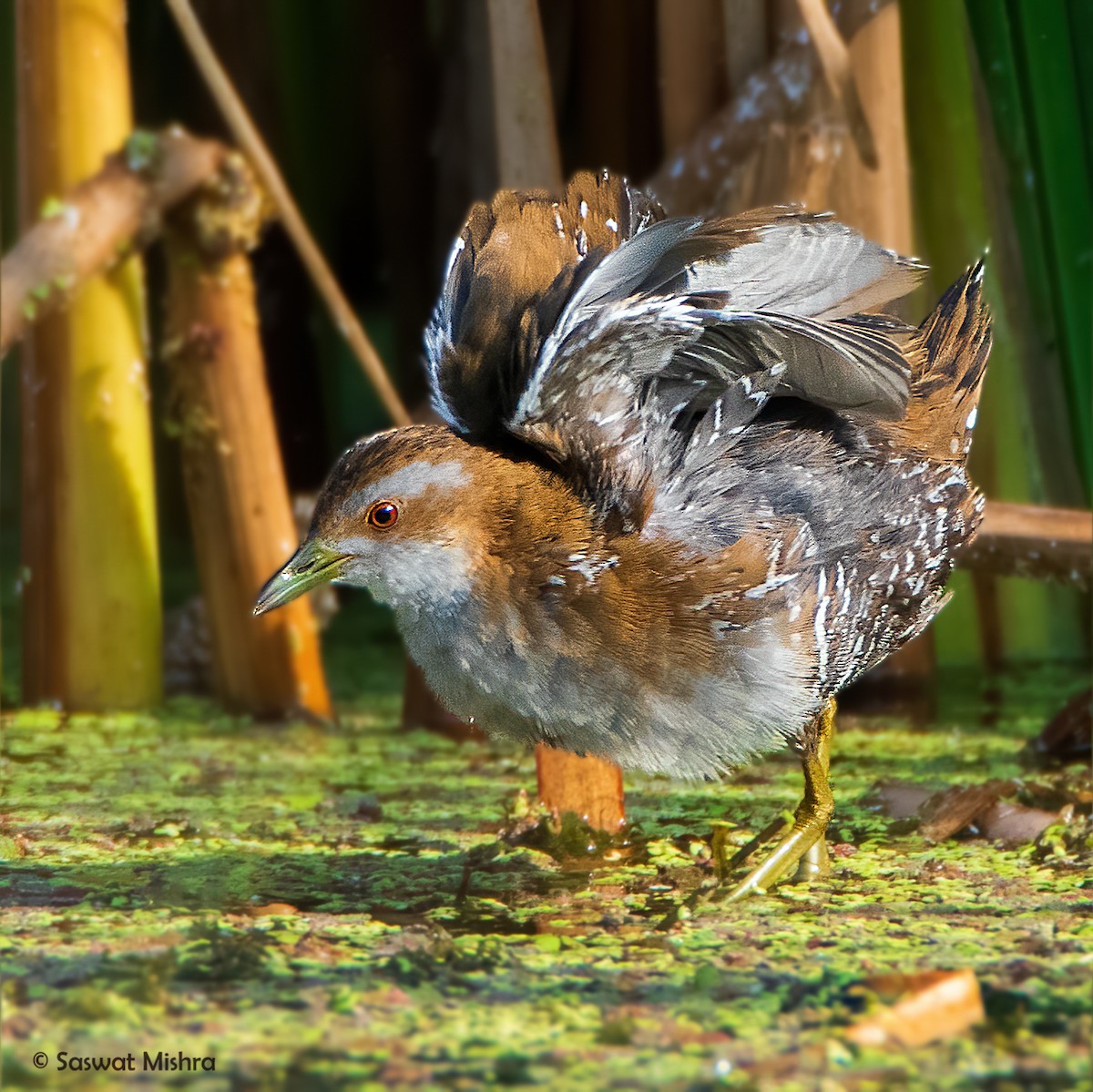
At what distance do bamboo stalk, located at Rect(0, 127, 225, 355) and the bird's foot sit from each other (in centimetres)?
170

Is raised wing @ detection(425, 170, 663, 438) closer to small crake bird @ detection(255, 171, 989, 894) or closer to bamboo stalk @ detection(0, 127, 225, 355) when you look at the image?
small crake bird @ detection(255, 171, 989, 894)

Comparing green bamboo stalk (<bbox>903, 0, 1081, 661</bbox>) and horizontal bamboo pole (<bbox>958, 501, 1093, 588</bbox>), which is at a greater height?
green bamboo stalk (<bbox>903, 0, 1081, 661</bbox>)

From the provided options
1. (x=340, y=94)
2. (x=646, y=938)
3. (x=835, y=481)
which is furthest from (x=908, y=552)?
(x=340, y=94)

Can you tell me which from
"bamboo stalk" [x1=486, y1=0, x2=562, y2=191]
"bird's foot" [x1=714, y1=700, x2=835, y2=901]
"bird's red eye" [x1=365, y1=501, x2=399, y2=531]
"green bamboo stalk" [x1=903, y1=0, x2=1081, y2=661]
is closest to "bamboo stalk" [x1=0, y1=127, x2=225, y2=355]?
"bamboo stalk" [x1=486, y1=0, x2=562, y2=191]

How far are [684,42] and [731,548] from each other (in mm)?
1701

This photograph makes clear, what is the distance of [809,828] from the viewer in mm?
2436

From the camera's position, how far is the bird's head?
2.19 m

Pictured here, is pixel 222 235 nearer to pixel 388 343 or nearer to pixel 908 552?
pixel 388 343

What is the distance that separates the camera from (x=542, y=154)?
11.0 ft

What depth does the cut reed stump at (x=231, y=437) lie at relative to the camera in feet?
11.0

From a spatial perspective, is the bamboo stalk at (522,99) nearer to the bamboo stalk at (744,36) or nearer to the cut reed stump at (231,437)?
the bamboo stalk at (744,36)

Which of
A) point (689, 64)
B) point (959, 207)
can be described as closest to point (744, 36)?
point (689, 64)

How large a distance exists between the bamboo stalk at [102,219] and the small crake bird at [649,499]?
110 centimetres

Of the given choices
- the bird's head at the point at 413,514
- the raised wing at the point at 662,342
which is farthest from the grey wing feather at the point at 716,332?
the bird's head at the point at 413,514
